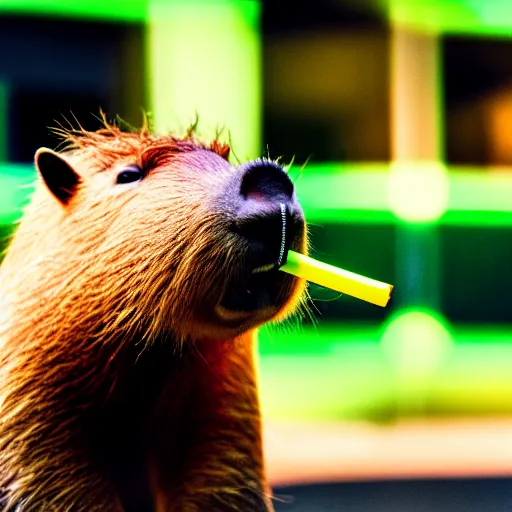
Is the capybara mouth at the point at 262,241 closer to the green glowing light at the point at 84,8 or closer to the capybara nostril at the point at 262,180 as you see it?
the capybara nostril at the point at 262,180

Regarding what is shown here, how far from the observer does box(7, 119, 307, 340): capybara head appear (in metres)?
Result: 0.68

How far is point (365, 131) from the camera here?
8.77ft

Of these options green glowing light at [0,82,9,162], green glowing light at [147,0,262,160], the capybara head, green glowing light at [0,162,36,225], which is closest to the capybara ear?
the capybara head

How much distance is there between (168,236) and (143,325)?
92 mm

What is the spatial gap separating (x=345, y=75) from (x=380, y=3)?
0.90 ft

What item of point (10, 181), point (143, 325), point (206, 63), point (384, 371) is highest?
point (206, 63)

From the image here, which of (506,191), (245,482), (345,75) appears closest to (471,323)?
(506,191)

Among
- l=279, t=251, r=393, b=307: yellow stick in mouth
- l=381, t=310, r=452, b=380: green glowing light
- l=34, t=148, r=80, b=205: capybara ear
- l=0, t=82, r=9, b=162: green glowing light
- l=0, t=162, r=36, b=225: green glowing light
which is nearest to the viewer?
l=279, t=251, r=393, b=307: yellow stick in mouth

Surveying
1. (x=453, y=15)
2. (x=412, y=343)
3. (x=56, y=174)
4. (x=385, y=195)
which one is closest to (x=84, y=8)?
(x=385, y=195)

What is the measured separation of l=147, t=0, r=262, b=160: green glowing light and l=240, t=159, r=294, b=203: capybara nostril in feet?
5.00

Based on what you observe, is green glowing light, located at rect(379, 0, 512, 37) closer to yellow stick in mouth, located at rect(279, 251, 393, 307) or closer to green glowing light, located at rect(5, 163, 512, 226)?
green glowing light, located at rect(5, 163, 512, 226)

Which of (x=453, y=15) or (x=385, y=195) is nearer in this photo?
(x=385, y=195)

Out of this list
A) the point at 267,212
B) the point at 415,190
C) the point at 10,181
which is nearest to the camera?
the point at 267,212

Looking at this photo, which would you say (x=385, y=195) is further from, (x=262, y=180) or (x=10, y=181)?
(x=262, y=180)
